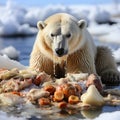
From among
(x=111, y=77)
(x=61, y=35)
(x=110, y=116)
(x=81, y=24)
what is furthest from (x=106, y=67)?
(x=110, y=116)

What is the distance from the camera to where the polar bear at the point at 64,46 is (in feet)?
16.4

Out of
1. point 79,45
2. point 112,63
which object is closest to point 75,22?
point 79,45

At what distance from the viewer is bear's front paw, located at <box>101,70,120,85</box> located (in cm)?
560

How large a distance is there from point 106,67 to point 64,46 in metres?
1.11

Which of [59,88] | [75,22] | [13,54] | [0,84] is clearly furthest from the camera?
[13,54]

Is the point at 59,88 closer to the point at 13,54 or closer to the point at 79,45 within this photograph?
the point at 79,45

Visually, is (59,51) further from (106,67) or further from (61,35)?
(106,67)

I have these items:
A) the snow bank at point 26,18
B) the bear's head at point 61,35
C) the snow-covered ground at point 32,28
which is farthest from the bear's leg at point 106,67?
the snow bank at point 26,18

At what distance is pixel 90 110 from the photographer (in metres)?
4.10

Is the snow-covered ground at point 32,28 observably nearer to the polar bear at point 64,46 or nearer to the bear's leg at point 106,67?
the polar bear at point 64,46

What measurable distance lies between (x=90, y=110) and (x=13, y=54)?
437 cm

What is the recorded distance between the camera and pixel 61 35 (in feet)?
16.3

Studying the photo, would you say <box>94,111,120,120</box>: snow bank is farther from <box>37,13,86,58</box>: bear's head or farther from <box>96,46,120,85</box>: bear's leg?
<box>96,46,120,85</box>: bear's leg

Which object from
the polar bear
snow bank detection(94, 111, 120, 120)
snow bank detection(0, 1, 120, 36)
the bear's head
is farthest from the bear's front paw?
snow bank detection(0, 1, 120, 36)
